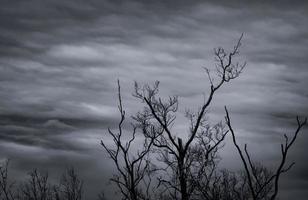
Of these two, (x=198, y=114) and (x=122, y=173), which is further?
(x=198, y=114)

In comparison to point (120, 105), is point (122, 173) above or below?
below

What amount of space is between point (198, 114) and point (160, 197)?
15.0 ft

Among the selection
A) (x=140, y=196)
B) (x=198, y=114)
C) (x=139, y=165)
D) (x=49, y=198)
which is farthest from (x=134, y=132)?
(x=49, y=198)

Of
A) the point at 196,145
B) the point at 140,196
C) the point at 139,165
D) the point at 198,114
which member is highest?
the point at 198,114

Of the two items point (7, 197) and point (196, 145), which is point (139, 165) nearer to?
point (196, 145)

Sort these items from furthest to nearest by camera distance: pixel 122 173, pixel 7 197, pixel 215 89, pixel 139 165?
pixel 7 197 < pixel 215 89 < pixel 139 165 < pixel 122 173

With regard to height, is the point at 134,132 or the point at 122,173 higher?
the point at 134,132

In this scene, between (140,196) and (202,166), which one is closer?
(140,196)

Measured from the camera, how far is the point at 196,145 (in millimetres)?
22312

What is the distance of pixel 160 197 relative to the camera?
74.7ft

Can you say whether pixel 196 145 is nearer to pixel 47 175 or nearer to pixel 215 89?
pixel 215 89

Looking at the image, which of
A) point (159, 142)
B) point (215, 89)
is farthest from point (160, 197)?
point (215, 89)

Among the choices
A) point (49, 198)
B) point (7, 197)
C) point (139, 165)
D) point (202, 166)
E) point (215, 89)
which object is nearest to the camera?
point (139, 165)

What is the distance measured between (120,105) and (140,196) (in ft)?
12.7
